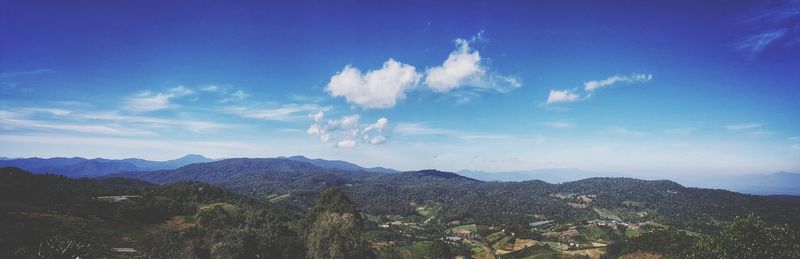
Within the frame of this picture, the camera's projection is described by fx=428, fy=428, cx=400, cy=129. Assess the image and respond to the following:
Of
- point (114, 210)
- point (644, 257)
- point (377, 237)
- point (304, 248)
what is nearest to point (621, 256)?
point (644, 257)

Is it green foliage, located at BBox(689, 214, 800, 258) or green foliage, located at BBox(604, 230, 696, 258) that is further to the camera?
green foliage, located at BBox(604, 230, 696, 258)

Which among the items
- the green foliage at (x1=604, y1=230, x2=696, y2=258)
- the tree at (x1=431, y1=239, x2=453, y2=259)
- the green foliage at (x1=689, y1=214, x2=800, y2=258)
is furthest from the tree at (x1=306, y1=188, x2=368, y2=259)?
the green foliage at (x1=604, y1=230, x2=696, y2=258)

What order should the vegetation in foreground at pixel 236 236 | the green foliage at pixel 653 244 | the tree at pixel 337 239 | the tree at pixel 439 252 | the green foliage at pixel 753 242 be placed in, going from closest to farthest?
the green foliage at pixel 753 242 → the vegetation in foreground at pixel 236 236 → the tree at pixel 337 239 → the tree at pixel 439 252 → the green foliage at pixel 653 244

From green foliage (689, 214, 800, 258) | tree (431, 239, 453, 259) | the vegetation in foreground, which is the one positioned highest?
green foliage (689, 214, 800, 258)

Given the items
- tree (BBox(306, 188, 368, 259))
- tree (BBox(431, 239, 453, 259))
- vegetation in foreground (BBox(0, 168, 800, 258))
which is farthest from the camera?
tree (BBox(431, 239, 453, 259))

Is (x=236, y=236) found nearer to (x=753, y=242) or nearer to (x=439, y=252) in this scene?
(x=439, y=252)

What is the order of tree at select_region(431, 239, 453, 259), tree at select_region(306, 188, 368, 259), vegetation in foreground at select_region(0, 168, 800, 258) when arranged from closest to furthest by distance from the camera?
vegetation in foreground at select_region(0, 168, 800, 258) < tree at select_region(306, 188, 368, 259) < tree at select_region(431, 239, 453, 259)

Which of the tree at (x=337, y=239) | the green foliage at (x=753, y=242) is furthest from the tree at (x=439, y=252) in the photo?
the green foliage at (x=753, y=242)

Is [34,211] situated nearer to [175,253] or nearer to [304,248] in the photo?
[175,253]

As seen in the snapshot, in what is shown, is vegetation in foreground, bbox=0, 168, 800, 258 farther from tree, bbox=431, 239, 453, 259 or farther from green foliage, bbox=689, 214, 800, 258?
tree, bbox=431, 239, 453, 259

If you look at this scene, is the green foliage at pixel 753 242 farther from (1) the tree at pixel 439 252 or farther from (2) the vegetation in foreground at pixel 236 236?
(1) the tree at pixel 439 252
